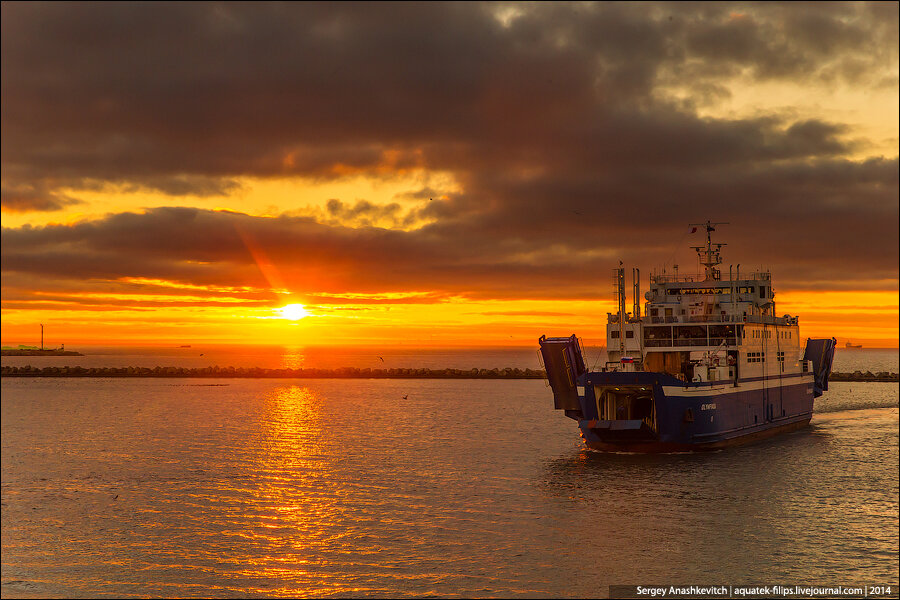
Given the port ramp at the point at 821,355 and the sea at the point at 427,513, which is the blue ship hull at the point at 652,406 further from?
the port ramp at the point at 821,355

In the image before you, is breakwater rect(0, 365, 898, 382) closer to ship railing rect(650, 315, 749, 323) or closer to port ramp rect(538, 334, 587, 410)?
ship railing rect(650, 315, 749, 323)

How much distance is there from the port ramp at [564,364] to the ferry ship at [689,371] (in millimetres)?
74

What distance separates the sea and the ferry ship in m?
2.04

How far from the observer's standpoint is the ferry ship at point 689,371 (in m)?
46.6

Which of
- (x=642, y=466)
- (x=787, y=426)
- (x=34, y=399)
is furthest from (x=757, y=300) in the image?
(x=34, y=399)

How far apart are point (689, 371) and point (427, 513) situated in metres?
26.9

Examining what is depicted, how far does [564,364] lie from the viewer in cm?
5138

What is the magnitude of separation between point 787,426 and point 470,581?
48316 millimetres

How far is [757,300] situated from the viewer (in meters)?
59.9

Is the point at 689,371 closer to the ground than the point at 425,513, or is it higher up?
higher up

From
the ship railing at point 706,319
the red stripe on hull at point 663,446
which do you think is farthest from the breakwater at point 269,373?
the red stripe on hull at point 663,446

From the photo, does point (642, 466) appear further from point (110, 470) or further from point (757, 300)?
point (110, 470)

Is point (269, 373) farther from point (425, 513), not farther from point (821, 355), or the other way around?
point (425, 513)

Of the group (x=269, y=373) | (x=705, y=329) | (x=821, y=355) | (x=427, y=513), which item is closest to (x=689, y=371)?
(x=705, y=329)
